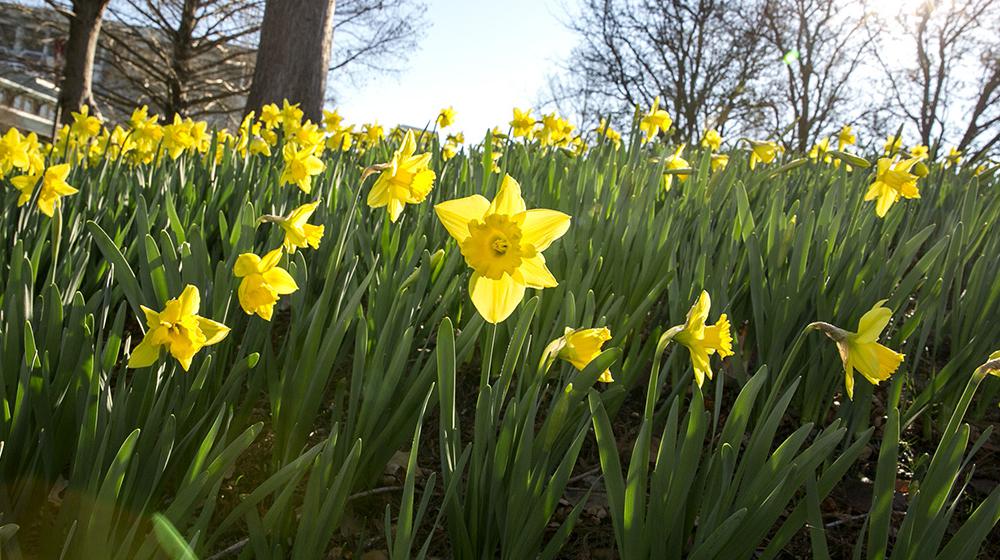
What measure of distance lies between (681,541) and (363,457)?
53 centimetres

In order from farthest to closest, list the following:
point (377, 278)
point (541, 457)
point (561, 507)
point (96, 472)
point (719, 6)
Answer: point (719, 6), point (377, 278), point (561, 507), point (541, 457), point (96, 472)

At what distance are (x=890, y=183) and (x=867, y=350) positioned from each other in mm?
1087

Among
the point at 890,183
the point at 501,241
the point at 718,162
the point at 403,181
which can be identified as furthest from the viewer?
the point at 718,162

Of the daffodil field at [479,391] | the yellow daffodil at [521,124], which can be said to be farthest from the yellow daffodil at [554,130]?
the daffodil field at [479,391]

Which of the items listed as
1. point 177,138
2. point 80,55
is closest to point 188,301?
point 177,138

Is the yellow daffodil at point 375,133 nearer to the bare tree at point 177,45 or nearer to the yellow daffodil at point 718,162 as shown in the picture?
the yellow daffodil at point 718,162

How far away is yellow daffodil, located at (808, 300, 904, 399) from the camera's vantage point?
1062 mm

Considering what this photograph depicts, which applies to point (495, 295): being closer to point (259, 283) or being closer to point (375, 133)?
point (259, 283)

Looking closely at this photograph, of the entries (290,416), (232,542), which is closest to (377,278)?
(290,416)

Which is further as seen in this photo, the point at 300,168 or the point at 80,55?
the point at 80,55

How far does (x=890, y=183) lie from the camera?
1.95 m

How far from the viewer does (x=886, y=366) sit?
107cm

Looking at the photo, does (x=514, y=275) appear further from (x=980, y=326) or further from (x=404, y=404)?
(x=980, y=326)

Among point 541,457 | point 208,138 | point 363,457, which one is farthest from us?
point 208,138
